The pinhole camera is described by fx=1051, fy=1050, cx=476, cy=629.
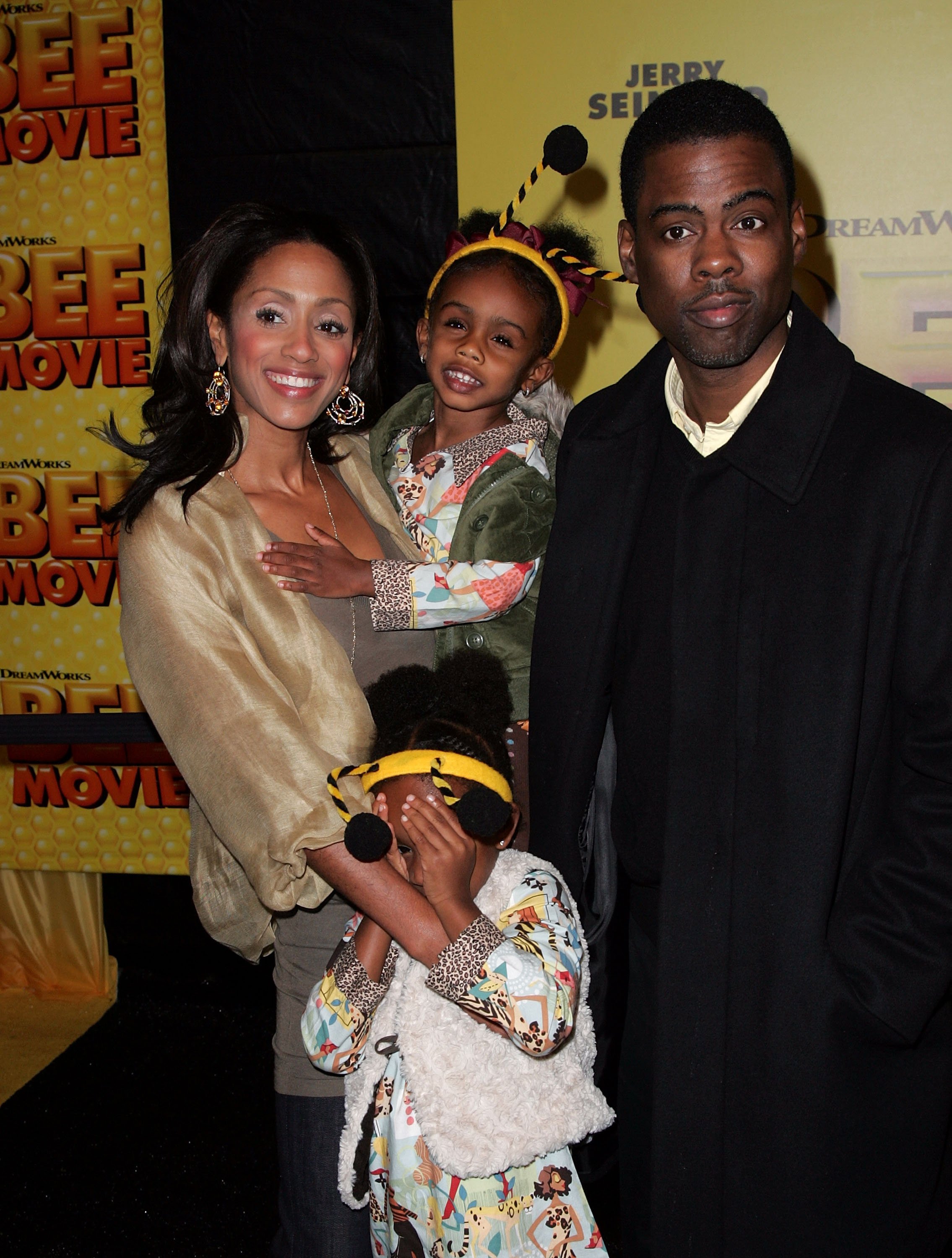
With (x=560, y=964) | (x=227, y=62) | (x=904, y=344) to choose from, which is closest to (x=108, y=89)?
(x=227, y=62)

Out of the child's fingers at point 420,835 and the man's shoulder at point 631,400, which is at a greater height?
the man's shoulder at point 631,400

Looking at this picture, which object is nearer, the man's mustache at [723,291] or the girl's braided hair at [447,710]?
the man's mustache at [723,291]

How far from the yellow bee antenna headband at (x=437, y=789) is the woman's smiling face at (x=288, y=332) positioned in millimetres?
707

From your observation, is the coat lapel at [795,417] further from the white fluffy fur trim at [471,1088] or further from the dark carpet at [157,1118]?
the dark carpet at [157,1118]

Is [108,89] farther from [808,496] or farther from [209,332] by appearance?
[808,496]

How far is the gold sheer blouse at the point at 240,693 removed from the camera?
1.71m

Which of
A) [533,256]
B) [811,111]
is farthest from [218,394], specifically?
[811,111]

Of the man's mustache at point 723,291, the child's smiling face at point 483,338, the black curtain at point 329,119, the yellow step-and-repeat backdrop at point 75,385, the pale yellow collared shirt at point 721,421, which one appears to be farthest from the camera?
the yellow step-and-repeat backdrop at point 75,385

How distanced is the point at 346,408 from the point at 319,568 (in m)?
0.47

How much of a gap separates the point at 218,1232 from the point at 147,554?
2.19 meters

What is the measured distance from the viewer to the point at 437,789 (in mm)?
1726

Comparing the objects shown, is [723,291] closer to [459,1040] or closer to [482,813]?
[482,813]

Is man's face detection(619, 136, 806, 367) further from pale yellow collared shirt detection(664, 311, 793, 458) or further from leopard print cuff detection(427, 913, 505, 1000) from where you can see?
leopard print cuff detection(427, 913, 505, 1000)

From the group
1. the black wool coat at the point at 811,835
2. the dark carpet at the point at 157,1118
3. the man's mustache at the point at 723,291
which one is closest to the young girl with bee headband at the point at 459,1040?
the black wool coat at the point at 811,835
